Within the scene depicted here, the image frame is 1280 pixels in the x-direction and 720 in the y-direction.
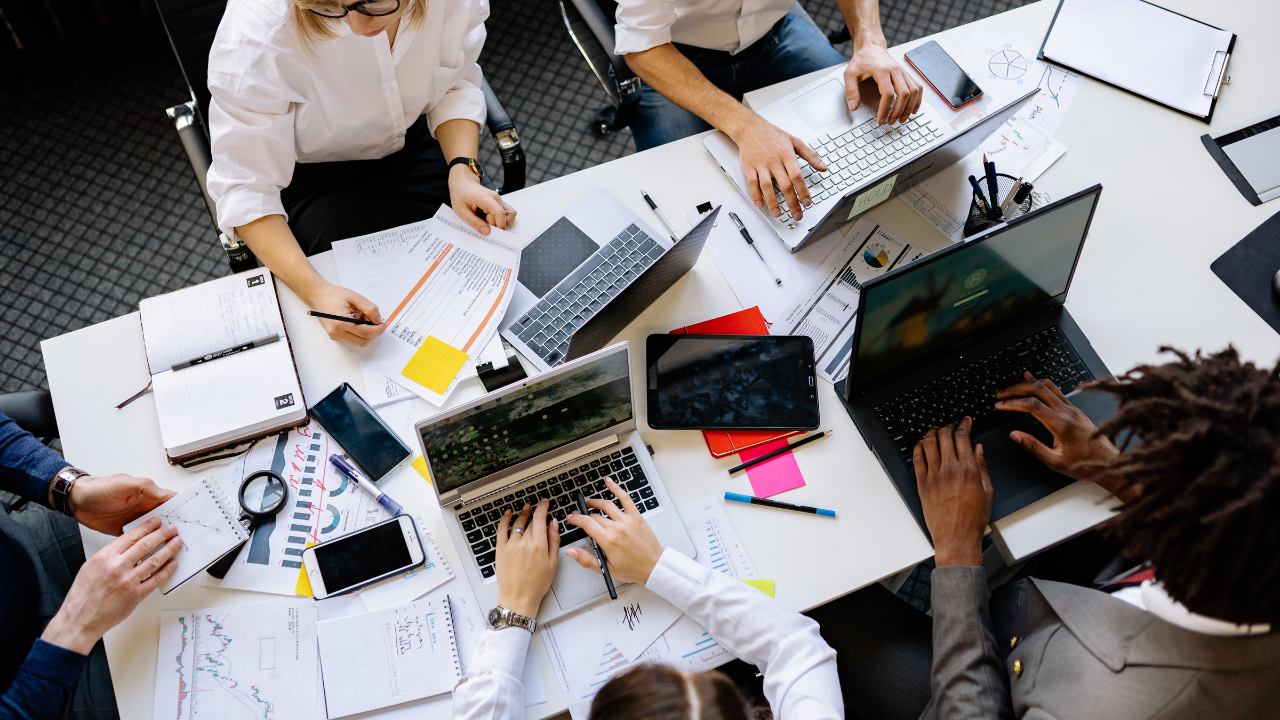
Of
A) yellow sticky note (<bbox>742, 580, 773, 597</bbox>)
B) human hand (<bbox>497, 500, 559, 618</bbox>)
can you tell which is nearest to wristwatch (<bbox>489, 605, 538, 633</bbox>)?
human hand (<bbox>497, 500, 559, 618</bbox>)

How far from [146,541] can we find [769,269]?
1.14m

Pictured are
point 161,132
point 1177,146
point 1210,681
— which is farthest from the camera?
point 161,132

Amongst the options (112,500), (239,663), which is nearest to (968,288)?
(239,663)

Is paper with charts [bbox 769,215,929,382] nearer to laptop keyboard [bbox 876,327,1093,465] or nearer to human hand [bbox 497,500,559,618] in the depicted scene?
laptop keyboard [bbox 876,327,1093,465]

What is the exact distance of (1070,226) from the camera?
130 cm

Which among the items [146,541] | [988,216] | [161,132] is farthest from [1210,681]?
[161,132]

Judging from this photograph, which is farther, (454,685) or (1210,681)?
(454,685)

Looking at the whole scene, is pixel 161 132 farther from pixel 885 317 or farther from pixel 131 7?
pixel 885 317

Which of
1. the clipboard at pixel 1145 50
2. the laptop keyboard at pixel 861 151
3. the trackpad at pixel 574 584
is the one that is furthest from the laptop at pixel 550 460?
the clipboard at pixel 1145 50

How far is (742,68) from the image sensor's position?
195 centimetres

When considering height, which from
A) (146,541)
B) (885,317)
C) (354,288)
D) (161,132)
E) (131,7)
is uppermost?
(131,7)

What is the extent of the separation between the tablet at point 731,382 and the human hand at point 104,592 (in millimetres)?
824

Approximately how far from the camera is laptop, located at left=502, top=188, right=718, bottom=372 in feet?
4.62

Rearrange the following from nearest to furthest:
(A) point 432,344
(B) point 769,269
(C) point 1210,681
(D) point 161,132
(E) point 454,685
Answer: (C) point 1210,681, (E) point 454,685, (A) point 432,344, (B) point 769,269, (D) point 161,132
